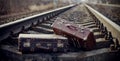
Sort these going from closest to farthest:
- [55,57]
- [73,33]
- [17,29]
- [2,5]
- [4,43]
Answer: [55,57], [73,33], [4,43], [17,29], [2,5]

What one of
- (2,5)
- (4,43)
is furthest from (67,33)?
(2,5)

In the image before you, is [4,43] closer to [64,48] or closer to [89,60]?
[64,48]

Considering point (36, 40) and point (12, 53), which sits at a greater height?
point (36, 40)

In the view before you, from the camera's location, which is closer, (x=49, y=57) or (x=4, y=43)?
(x=49, y=57)

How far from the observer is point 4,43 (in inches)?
138

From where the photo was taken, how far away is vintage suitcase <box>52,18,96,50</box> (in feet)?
10.1

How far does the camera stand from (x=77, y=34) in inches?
121

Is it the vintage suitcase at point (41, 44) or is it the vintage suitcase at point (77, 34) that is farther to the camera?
the vintage suitcase at point (77, 34)

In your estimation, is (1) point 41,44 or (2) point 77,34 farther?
(2) point 77,34

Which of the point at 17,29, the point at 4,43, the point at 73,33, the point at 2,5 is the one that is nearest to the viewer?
the point at 73,33

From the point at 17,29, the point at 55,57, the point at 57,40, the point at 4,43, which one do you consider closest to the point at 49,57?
the point at 55,57

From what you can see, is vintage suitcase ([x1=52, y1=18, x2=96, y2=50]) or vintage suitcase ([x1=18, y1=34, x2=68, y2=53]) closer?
vintage suitcase ([x1=18, y1=34, x2=68, y2=53])

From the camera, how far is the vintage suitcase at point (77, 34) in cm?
308

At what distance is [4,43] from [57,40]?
Answer: 3.73ft
